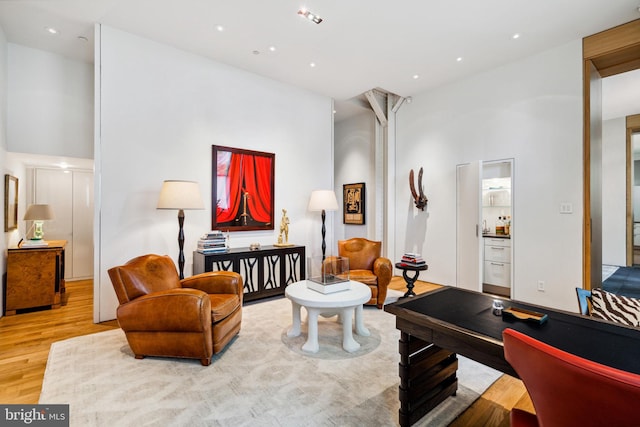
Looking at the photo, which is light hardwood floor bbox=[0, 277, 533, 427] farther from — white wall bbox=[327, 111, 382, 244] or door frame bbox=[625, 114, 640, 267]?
door frame bbox=[625, 114, 640, 267]

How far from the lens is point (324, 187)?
18.0 feet

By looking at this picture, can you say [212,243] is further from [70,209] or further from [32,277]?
[70,209]

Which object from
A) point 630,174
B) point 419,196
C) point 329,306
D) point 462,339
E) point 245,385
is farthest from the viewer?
point 630,174

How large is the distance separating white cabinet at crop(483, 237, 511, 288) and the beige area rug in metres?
2.57

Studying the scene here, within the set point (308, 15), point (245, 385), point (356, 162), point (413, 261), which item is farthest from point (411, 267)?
point (356, 162)

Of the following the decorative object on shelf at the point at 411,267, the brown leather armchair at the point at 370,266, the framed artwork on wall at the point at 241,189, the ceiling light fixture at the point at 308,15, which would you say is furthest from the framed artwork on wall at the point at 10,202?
the decorative object on shelf at the point at 411,267

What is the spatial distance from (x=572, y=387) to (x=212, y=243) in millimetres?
3757

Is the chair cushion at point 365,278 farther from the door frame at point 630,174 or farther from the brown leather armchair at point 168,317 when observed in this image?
the door frame at point 630,174

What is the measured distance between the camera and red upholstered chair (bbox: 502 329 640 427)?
2.42 ft

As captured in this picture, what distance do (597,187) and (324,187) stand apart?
12.4 ft

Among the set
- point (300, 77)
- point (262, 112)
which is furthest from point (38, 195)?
point (300, 77)

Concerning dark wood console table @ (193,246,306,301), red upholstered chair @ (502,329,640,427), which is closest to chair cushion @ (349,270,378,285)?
dark wood console table @ (193,246,306,301)

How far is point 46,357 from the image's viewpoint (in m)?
2.61

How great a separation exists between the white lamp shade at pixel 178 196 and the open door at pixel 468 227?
12.6 ft
